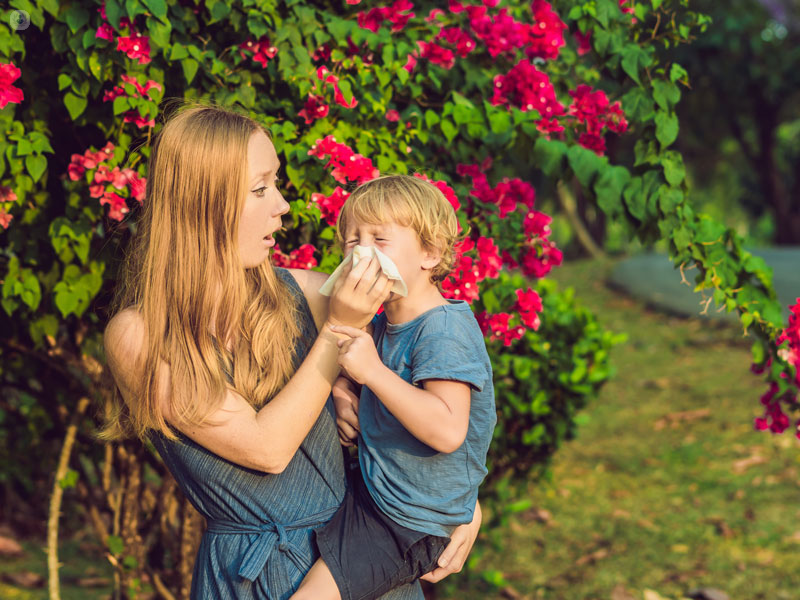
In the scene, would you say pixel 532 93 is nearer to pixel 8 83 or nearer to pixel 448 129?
pixel 448 129

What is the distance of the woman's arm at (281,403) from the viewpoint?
177 centimetres

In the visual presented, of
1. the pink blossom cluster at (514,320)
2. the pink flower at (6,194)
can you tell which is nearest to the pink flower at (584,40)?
the pink blossom cluster at (514,320)

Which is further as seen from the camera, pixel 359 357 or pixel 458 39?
pixel 458 39

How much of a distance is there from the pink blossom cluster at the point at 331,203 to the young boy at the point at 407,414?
0.40m

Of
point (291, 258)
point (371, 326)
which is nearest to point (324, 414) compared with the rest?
point (371, 326)

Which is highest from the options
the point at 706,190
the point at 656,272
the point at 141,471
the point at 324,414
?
the point at 324,414

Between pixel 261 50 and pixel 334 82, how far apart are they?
0.23 m

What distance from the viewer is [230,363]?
193 centimetres

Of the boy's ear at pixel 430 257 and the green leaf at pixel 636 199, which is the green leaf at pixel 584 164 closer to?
the green leaf at pixel 636 199

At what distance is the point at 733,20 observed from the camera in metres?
14.5

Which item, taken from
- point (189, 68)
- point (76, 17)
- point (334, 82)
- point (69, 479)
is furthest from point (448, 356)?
point (69, 479)

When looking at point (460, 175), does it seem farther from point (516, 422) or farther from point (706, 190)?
point (706, 190)

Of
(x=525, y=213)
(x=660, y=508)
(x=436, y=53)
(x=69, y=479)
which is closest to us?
(x=436, y=53)

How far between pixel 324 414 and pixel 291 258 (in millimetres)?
695
